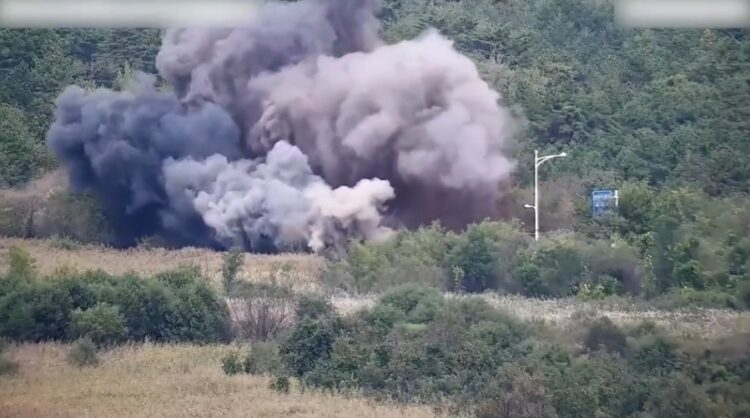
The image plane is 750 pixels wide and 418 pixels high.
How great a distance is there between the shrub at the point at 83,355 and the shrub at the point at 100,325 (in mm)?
365

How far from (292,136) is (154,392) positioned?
15825 mm

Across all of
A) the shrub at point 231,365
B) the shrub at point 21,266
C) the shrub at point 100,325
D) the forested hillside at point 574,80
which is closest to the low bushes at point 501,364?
the shrub at point 231,365

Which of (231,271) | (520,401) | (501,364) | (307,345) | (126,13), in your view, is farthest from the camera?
(126,13)

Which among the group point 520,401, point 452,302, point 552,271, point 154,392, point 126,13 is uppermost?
point 126,13

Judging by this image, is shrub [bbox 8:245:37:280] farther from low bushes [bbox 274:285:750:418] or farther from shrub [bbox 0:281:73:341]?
low bushes [bbox 274:285:750:418]

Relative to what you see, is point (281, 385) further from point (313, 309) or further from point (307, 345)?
point (313, 309)

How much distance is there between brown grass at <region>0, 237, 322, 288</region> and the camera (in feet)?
64.0

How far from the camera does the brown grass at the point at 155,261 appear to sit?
768 inches

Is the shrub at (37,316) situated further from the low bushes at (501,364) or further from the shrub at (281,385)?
the shrub at (281,385)

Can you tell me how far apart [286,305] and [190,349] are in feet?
5.65

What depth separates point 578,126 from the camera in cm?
2997

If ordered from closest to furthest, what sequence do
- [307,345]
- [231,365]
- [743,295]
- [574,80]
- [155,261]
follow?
[231,365]
[307,345]
[743,295]
[155,261]
[574,80]

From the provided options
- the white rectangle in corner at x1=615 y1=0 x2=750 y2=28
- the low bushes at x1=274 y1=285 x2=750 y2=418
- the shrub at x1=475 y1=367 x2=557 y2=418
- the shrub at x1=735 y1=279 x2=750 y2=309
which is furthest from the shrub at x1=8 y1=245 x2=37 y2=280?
the white rectangle in corner at x1=615 y1=0 x2=750 y2=28

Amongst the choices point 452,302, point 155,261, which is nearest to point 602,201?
point 155,261
